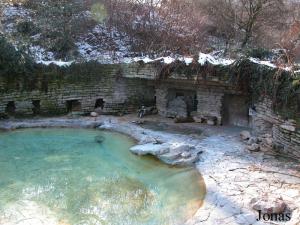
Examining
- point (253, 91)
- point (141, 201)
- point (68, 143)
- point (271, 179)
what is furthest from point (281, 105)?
point (68, 143)

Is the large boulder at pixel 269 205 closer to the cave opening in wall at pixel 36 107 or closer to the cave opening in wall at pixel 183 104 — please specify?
the cave opening in wall at pixel 183 104

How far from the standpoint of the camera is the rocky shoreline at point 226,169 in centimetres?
612

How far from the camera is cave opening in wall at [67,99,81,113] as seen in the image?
41.4ft

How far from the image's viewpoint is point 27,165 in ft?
27.7

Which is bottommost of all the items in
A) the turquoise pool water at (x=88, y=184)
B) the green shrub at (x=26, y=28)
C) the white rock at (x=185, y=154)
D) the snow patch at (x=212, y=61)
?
the turquoise pool water at (x=88, y=184)

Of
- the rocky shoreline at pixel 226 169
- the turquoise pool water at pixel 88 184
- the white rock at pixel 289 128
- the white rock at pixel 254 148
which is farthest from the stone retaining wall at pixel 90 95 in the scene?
the white rock at pixel 289 128

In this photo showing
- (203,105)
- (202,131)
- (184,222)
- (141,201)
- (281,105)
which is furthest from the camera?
(203,105)

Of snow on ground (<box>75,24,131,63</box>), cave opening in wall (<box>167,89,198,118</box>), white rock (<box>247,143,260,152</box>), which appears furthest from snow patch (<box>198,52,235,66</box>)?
snow on ground (<box>75,24,131,63</box>)

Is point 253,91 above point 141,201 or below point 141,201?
above

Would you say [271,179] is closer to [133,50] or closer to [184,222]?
[184,222]

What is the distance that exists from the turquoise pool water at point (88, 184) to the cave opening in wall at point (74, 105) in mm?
2398

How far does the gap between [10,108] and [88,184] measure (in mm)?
5879

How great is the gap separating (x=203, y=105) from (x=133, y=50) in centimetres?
481

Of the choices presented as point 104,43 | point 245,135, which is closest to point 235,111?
point 245,135
